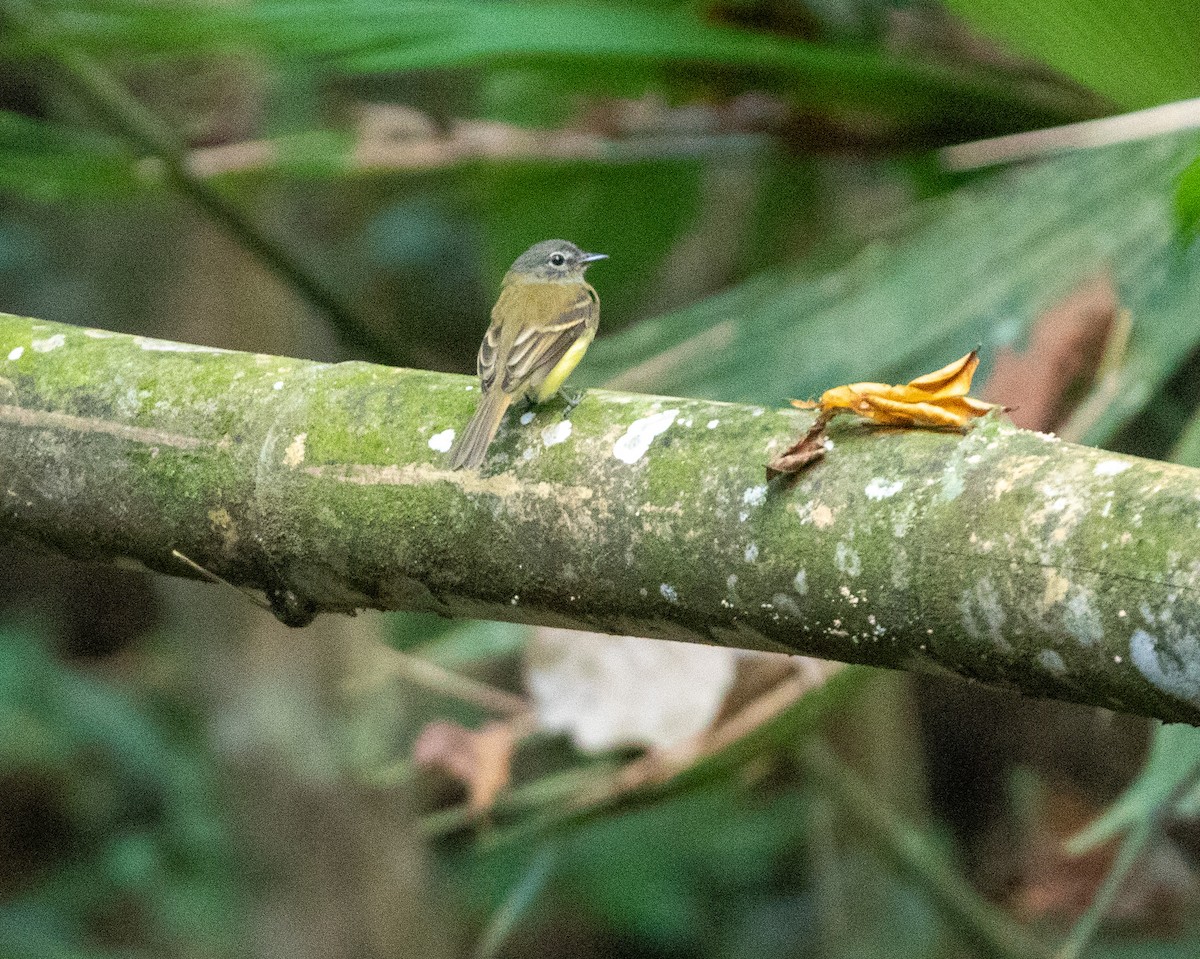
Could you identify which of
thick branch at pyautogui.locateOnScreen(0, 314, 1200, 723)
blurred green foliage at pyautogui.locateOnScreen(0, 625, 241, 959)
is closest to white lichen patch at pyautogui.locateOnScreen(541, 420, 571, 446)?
thick branch at pyautogui.locateOnScreen(0, 314, 1200, 723)

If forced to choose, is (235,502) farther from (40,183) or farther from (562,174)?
(40,183)

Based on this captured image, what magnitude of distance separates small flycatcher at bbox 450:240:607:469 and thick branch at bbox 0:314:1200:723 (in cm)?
3

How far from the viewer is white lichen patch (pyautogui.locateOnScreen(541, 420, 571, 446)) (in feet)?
4.72

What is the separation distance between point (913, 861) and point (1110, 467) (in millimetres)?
2960

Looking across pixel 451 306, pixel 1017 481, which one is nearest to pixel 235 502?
pixel 1017 481

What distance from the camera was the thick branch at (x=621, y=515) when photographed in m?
1.09

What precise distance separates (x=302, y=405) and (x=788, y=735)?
4.20 feet

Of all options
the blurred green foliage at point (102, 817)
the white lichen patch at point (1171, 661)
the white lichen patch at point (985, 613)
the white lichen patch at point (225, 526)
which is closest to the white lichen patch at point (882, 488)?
the white lichen patch at point (985, 613)

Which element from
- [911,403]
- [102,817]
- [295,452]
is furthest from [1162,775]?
[102,817]

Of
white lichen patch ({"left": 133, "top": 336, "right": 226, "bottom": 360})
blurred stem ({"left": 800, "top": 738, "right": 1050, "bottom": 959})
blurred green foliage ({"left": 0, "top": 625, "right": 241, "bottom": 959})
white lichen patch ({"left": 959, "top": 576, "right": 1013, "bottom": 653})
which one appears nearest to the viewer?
white lichen patch ({"left": 959, "top": 576, "right": 1013, "bottom": 653})

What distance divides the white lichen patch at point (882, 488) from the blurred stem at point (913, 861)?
259 cm

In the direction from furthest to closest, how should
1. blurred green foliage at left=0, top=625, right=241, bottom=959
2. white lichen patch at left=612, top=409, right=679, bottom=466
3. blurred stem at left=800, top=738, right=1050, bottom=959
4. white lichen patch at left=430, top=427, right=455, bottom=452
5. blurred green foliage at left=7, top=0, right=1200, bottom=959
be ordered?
blurred green foliage at left=0, top=625, right=241, bottom=959 → blurred stem at left=800, top=738, right=1050, bottom=959 → blurred green foliage at left=7, top=0, right=1200, bottom=959 → white lichen patch at left=430, top=427, right=455, bottom=452 → white lichen patch at left=612, top=409, right=679, bottom=466

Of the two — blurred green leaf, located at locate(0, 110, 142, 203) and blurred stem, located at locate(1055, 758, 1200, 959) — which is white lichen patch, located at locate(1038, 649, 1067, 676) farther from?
blurred green leaf, located at locate(0, 110, 142, 203)

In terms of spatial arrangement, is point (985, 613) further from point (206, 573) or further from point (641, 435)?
point (206, 573)
